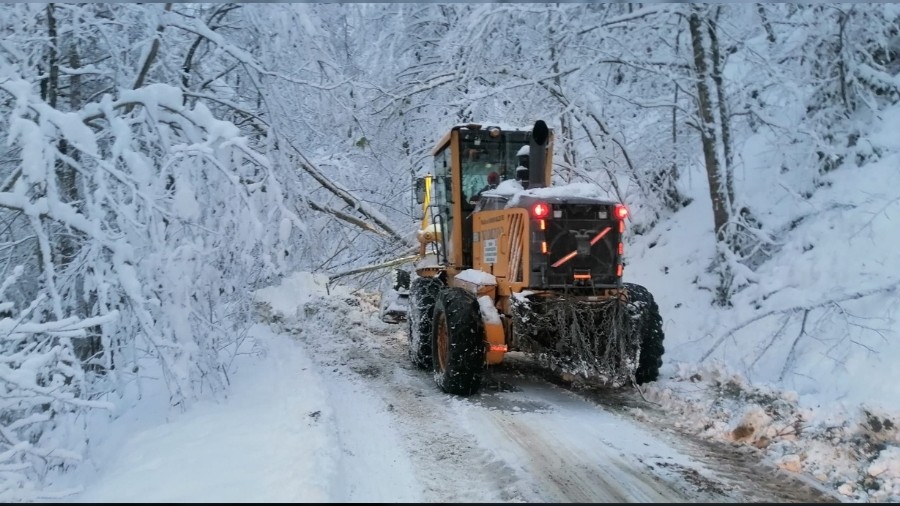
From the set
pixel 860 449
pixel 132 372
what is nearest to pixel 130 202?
pixel 132 372

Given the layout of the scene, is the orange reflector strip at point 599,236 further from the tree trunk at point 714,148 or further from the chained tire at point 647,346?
the tree trunk at point 714,148

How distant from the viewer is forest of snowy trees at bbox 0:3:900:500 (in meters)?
4.57

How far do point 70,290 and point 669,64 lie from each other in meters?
7.95

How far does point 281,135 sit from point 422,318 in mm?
2620

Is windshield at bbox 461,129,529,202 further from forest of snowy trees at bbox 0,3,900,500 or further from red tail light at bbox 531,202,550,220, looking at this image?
forest of snowy trees at bbox 0,3,900,500

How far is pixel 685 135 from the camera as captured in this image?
1066cm

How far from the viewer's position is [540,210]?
18.9 feet

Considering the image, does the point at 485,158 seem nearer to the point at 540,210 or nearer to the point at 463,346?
the point at 540,210

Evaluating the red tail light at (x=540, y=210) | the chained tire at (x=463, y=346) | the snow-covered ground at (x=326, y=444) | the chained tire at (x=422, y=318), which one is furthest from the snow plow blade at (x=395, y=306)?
the red tail light at (x=540, y=210)

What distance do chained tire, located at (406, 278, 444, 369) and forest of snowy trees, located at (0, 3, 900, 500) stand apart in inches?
59.8

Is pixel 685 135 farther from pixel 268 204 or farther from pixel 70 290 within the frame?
pixel 70 290

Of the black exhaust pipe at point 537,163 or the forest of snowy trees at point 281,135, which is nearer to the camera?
the forest of snowy trees at point 281,135

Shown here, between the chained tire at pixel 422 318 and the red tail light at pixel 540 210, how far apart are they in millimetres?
1871

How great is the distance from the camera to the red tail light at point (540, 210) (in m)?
5.76
